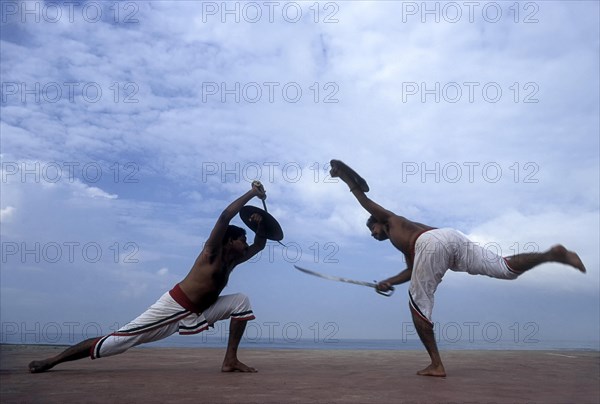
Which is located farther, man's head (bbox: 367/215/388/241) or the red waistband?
man's head (bbox: 367/215/388/241)

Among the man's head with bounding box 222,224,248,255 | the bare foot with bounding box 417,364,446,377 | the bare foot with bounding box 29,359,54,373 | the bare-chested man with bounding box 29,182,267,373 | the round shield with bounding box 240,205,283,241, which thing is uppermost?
the round shield with bounding box 240,205,283,241

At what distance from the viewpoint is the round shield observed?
17.8ft

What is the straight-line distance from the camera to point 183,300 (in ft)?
15.4

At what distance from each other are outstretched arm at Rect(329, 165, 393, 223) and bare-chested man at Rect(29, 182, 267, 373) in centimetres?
77

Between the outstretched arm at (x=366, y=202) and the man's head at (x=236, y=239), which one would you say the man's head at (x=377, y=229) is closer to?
the outstretched arm at (x=366, y=202)

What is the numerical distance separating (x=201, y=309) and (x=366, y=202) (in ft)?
5.39

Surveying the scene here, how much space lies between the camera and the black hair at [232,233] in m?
4.77

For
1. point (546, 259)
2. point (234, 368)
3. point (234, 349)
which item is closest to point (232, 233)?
point (234, 349)

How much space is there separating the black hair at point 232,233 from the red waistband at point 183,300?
1.78ft

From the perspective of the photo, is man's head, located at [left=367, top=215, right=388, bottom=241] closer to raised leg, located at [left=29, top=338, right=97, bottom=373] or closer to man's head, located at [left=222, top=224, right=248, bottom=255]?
man's head, located at [left=222, top=224, right=248, bottom=255]

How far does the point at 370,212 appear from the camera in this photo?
4816 mm

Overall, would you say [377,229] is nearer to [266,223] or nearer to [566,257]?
[266,223]

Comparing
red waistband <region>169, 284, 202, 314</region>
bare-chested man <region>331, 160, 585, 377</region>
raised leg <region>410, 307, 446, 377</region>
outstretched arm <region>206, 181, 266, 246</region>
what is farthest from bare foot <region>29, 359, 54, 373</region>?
raised leg <region>410, 307, 446, 377</region>

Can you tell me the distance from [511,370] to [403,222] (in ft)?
5.60
